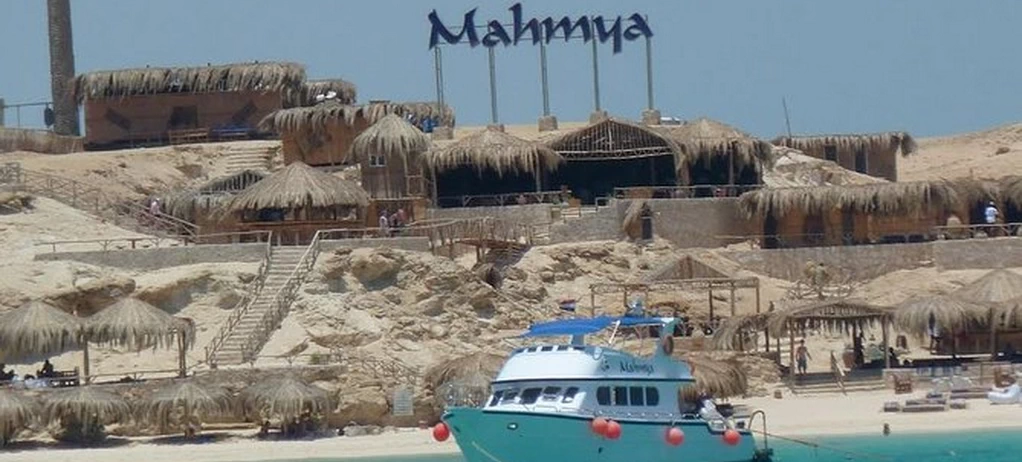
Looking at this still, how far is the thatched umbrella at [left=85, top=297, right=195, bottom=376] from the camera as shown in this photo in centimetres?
4941

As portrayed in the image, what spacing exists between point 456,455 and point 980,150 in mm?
41911

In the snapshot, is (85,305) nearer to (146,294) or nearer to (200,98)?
(146,294)

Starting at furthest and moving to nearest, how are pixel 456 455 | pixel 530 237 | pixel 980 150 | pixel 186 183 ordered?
1. pixel 980 150
2. pixel 186 183
3. pixel 530 237
4. pixel 456 455

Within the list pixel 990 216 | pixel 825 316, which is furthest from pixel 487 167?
pixel 825 316

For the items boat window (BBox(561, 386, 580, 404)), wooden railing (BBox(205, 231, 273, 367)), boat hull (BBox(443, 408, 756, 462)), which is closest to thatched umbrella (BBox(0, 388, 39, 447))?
wooden railing (BBox(205, 231, 273, 367))

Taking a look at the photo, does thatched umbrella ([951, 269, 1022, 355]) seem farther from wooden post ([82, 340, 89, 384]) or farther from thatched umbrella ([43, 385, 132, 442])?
wooden post ([82, 340, 89, 384])

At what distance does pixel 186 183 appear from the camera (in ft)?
225

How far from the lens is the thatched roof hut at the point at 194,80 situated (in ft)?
239

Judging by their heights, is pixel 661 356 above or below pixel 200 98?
below

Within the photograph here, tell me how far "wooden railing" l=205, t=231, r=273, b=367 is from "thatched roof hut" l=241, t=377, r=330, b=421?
2654 millimetres

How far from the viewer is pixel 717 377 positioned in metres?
49.3

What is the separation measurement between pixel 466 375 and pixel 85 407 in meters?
6.39

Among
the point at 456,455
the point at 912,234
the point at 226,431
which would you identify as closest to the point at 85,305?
the point at 226,431

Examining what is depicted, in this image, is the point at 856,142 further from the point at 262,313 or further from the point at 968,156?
the point at 262,313
